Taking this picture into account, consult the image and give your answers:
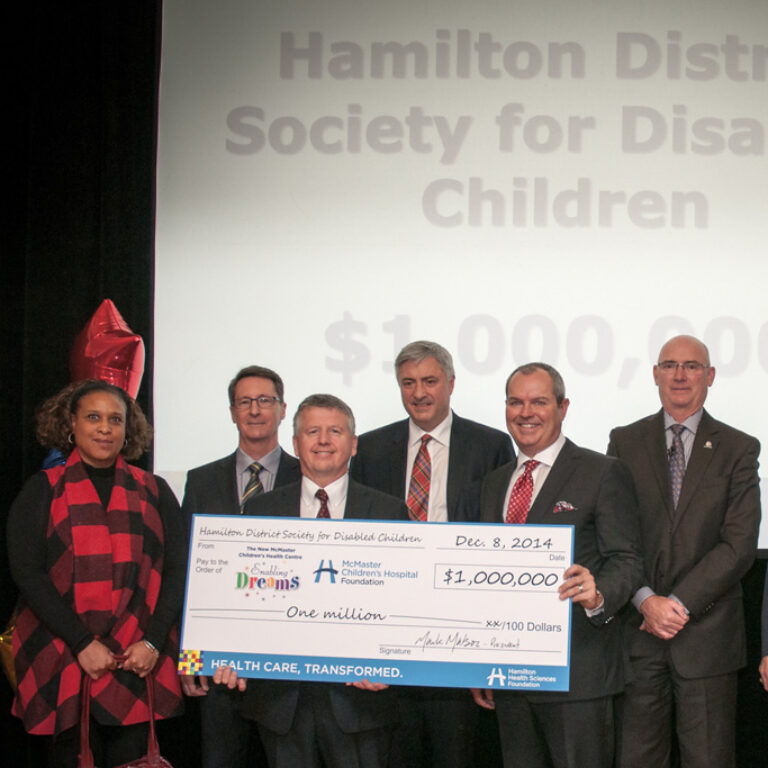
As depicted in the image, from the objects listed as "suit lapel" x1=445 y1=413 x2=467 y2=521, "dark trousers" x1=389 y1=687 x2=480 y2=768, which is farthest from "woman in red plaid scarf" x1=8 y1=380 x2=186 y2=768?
"suit lapel" x1=445 y1=413 x2=467 y2=521

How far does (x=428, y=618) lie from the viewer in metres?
2.77

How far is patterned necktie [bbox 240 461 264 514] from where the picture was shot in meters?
3.30

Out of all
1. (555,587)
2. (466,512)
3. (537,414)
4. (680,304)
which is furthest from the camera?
(680,304)

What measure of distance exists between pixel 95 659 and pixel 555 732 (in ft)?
4.37

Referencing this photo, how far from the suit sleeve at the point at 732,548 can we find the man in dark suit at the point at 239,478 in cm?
133

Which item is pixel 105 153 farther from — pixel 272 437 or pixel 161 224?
pixel 272 437

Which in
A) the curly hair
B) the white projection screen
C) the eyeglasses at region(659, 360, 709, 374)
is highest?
the white projection screen

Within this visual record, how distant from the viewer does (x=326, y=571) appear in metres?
2.81

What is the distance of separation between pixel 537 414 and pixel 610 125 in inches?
74.8

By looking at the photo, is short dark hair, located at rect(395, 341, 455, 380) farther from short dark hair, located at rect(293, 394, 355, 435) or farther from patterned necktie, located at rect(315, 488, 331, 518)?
patterned necktie, located at rect(315, 488, 331, 518)

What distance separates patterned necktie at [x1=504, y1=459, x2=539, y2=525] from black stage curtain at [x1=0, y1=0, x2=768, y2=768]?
2040mm

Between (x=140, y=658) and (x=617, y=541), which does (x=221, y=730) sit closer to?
(x=140, y=658)

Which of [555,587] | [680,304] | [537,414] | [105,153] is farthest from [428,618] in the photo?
[105,153]

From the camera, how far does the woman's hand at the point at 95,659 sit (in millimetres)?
→ 2809
